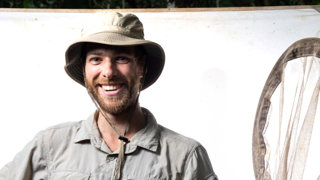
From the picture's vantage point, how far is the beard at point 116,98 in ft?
5.76

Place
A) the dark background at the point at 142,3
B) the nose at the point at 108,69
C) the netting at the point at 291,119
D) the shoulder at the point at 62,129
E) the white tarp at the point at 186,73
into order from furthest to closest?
the dark background at the point at 142,3 < the white tarp at the point at 186,73 < the netting at the point at 291,119 < the shoulder at the point at 62,129 < the nose at the point at 108,69

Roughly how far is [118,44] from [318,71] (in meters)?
1.09

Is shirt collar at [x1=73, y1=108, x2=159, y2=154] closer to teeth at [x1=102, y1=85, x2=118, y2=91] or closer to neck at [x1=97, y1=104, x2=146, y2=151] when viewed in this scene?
neck at [x1=97, y1=104, x2=146, y2=151]

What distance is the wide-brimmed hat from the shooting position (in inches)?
67.9

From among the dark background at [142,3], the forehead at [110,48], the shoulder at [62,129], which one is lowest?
the shoulder at [62,129]

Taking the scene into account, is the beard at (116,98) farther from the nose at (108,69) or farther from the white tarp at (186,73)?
the white tarp at (186,73)

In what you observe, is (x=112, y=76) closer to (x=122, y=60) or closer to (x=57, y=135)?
(x=122, y=60)

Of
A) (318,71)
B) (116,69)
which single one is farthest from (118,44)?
(318,71)

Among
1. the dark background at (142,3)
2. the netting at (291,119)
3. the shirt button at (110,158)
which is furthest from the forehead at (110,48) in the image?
the dark background at (142,3)

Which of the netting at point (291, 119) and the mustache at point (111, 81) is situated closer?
the mustache at point (111, 81)

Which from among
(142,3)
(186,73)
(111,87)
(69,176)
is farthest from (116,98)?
(142,3)

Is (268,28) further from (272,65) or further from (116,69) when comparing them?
(116,69)

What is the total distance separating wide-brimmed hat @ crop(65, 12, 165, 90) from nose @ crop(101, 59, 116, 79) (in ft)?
0.21

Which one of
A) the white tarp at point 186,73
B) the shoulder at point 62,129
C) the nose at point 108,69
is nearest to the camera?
the nose at point 108,69
